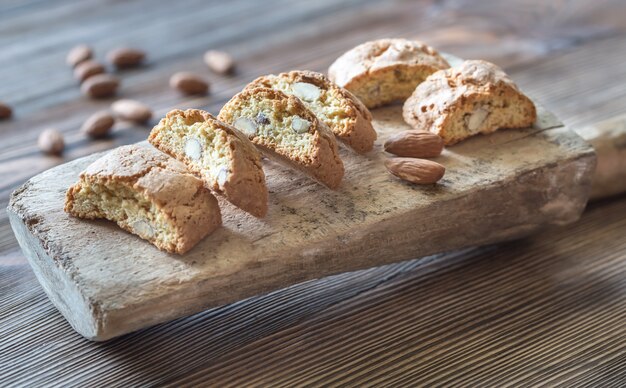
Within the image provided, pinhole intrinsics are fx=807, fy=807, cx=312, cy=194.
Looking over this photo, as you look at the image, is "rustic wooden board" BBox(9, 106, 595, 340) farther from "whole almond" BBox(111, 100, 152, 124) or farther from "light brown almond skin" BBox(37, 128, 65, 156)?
"whole almond" BBox(111, 100, 152, 124)

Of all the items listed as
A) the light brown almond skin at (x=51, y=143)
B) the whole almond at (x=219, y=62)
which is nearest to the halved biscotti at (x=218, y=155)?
the light brown almond skin at (x=51, y=143)

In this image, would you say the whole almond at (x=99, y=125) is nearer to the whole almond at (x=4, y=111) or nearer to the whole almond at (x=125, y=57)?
the whole almond at (x=4, y=111)

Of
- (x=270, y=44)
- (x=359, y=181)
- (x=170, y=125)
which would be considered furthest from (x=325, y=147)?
(x=270, y=44)

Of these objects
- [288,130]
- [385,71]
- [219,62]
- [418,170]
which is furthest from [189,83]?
[418,170]

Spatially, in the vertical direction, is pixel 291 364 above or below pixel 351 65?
below

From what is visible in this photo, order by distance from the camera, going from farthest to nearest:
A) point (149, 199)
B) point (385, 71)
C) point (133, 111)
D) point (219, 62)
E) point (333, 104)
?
1. point (219, 62)
2. point (133, 111)
3. point (385, 71)
4. point (333, 104)
5. point (149, 199)

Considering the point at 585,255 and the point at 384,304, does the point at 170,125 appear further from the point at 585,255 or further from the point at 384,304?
the point at 585,255

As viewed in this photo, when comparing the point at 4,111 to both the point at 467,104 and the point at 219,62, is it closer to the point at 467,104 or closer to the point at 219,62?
the point at 219,62
